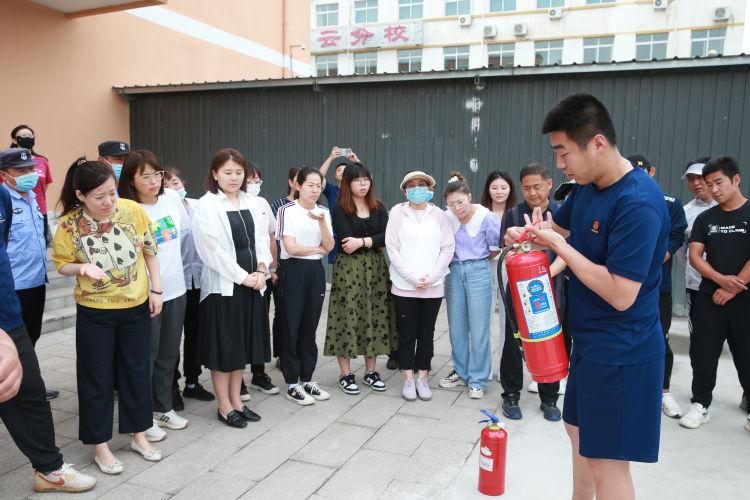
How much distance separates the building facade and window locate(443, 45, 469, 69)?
0.15ft

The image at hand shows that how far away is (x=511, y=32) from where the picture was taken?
25.4m

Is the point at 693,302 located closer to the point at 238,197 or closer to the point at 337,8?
the point at 238,197

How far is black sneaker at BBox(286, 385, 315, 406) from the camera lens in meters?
4.20

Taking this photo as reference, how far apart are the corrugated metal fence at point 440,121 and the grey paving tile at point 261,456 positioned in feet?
16.3

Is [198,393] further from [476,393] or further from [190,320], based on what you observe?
[476,393]

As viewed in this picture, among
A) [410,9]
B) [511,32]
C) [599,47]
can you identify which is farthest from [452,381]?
[410,9]

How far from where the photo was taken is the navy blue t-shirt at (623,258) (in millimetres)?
1916

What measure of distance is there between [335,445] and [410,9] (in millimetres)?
26979

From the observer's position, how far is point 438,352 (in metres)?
5.62

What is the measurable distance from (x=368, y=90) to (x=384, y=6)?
22.0 m

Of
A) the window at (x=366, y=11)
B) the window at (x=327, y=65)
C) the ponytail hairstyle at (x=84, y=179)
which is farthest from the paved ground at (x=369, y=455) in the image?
the window at (x=327, y=65)

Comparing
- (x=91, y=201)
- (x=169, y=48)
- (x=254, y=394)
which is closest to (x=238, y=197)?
(x=91, y=201)

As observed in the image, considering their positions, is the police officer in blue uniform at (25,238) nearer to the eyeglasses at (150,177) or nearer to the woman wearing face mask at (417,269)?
the eyeglasses at (150,177)

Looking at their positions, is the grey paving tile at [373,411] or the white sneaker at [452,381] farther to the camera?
the white sneaker at [452,381]
